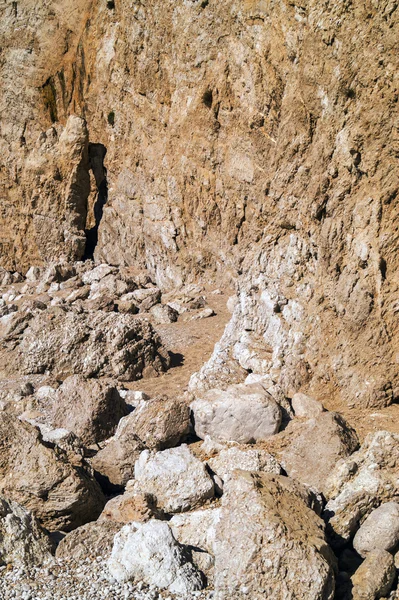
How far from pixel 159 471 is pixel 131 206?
13550mm

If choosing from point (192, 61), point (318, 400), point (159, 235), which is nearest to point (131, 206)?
point (159, 235)

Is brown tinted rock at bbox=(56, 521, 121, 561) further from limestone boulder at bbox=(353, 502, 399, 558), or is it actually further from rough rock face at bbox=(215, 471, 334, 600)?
limestone boulder at bbox=(353, 502, 399, 558)

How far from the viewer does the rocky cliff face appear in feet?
23.8

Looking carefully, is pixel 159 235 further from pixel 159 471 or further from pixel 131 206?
pixel 159 471

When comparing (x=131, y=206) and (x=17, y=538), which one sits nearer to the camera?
(x=17, y=538)

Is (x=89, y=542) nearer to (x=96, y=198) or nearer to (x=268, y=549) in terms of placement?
(x=268, y=549)

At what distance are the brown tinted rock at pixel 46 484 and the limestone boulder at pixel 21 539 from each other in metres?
0.41

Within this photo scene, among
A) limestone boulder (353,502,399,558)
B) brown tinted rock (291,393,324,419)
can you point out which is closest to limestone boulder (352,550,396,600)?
limestone boulder (353,502,399,558)

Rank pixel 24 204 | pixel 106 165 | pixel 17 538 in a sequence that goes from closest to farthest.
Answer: pixel 17 538 → pixel 106 165 → pixel 24 204

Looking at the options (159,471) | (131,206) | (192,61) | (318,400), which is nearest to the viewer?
(159,471)

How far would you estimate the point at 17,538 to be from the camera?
14.6 ft

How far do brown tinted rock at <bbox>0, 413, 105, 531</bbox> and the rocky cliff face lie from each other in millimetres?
2879

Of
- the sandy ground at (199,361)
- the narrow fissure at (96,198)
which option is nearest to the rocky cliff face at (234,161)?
the narrow fissure at (96,198)

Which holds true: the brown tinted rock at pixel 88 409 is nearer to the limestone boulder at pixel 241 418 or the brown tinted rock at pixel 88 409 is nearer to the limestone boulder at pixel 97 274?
the limestone boulder at pixel 241 418
